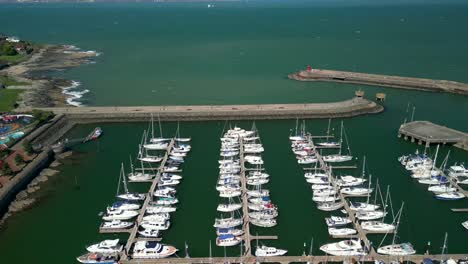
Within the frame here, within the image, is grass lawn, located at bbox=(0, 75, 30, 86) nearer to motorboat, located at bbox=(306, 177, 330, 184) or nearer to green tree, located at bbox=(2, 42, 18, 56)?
green tree, located at bbox=(2, 42, 18, 56)

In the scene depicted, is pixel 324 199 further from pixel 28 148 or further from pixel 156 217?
pixel 28 148

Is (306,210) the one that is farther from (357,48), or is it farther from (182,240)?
(357,48)

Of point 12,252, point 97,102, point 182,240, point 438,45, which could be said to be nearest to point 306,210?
point 182,240

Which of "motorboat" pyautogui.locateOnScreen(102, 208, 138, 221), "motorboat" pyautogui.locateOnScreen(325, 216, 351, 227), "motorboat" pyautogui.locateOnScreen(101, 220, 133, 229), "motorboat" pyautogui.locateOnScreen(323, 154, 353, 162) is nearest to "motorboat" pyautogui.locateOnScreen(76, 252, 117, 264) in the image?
"motorboat" pyautogui.locateOnScreen(101, 220, 133, 229)

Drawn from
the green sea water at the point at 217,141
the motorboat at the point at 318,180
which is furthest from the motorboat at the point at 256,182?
the motorboat at the point at 318,180

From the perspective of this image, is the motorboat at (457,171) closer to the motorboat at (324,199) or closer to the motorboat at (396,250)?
the motorboat at (324,199)
